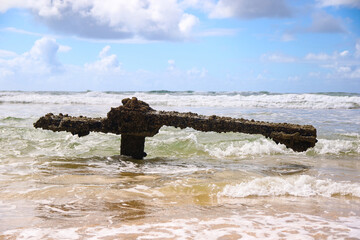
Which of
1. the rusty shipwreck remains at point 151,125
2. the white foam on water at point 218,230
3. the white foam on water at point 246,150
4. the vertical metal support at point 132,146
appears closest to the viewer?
the white foam on water at point 218,230

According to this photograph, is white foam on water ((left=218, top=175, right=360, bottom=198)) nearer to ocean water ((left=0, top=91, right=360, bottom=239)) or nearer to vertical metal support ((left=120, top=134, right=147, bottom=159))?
ocean water ((left=0, top=91, right=360, bottom=239))

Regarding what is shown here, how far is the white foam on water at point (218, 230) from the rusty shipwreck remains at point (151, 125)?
235 cm

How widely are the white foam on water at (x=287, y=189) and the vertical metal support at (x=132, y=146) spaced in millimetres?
2385

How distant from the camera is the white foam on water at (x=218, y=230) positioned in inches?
115

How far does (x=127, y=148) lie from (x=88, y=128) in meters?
0.85

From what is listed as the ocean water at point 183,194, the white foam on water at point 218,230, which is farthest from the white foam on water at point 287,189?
the white foam on water at point 218,230

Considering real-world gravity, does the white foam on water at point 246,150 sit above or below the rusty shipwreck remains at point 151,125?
below

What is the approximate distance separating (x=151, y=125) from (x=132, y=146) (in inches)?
28.8

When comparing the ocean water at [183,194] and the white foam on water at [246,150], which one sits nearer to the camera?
the ocean water at [183,194]

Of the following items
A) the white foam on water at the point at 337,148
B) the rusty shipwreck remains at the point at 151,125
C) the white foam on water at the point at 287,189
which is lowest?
the white foam on water at the point at 287,189

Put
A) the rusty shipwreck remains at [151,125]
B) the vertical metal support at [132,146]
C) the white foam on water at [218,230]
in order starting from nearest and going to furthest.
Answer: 1. the white foam on water at [218,230]
2. the rusty shipwreck remains at [151,125]
3. the vertical metal support at [132,146]

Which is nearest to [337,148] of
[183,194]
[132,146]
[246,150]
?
[246,150]

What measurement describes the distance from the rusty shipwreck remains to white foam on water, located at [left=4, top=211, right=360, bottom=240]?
235 cm

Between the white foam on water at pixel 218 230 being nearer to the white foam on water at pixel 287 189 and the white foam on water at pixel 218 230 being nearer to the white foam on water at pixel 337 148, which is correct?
the white foam on water at pixel 287 189
